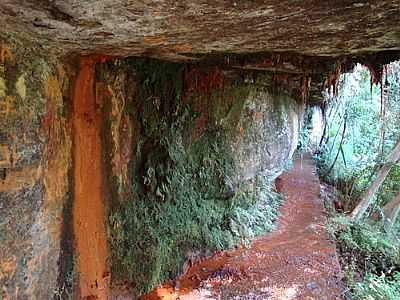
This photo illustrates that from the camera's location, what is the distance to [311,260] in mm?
5402

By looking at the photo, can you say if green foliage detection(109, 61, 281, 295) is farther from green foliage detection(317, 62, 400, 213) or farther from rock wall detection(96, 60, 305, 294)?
green foliage detection(317, 62, 400, 213)

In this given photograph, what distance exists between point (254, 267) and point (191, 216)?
117 centimetres

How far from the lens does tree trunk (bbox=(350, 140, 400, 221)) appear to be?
23.0 ft

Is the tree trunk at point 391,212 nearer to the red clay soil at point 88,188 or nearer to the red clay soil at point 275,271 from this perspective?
the red clay soil at point 275,271

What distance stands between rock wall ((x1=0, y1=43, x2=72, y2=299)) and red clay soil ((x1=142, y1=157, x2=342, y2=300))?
1.67 meters

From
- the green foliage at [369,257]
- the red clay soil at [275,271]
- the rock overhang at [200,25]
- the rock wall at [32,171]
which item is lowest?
the green foliage at [369,257]

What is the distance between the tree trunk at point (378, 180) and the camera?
7008 mm

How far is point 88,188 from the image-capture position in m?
3.42

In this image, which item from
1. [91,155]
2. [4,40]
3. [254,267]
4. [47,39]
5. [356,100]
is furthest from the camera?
[356,100]

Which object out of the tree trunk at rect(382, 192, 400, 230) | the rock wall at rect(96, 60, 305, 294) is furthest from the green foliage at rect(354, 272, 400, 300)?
the tree trunk at rect(382, 192, 400, 230)

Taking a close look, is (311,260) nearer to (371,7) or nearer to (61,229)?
(61,229)

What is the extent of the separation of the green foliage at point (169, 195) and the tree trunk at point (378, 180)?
8.75 ft

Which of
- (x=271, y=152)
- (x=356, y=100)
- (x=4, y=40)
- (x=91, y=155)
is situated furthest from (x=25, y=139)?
(x=356, y=100)

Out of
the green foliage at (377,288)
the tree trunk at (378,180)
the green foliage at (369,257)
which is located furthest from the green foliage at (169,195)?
the tree trunk at (378,180)
